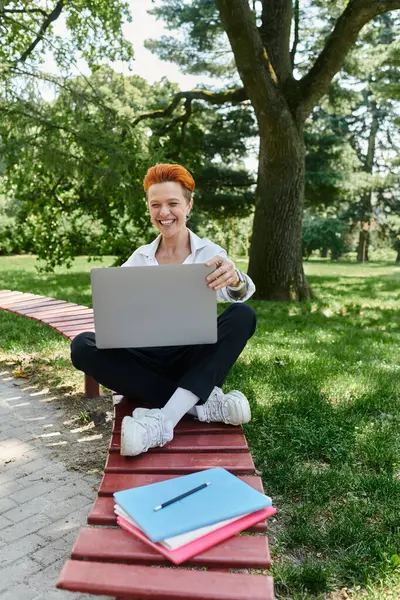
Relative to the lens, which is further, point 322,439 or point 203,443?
point 322,439

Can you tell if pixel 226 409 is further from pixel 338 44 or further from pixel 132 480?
pixel 338 44

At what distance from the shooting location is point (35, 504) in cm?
270

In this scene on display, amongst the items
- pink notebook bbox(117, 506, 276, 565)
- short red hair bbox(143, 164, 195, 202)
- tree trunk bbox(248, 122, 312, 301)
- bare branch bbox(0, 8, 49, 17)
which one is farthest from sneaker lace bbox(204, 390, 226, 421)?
bare branch bbox(0, 8, 49, 17)

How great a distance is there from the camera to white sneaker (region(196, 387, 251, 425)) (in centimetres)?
255

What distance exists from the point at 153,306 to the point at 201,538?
3.57 ft

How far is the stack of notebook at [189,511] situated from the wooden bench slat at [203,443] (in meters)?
0.31

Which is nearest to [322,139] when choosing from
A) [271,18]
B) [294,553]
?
[271,18]

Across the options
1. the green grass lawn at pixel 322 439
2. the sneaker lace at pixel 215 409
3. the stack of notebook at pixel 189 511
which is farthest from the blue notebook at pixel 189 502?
the sneaker lace at pixel 215 409

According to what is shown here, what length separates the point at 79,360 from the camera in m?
2.73

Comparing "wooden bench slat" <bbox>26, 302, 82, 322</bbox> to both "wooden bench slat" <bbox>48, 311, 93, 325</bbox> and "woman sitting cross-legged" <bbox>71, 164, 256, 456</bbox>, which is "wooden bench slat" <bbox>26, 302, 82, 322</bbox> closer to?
"wooden bench slat" <bbox>48, 311, 93, 325</bbox>

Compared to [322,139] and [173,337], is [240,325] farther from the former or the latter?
[322,139]

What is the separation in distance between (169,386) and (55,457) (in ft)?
3.11

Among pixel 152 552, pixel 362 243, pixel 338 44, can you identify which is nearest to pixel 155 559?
pixel 152 552

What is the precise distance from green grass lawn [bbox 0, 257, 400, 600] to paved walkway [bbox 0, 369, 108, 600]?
803 millimetres
